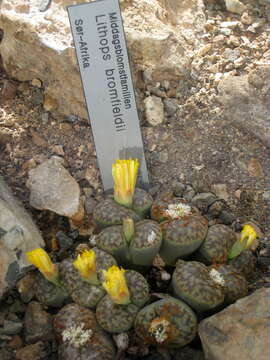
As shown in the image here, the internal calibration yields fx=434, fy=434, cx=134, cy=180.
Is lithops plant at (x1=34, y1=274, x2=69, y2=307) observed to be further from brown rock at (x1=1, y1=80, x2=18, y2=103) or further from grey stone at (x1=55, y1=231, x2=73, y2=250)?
brown rock at (x1=1, y1=80, x2=18, y2=103)

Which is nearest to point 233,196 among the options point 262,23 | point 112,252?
point 112,252

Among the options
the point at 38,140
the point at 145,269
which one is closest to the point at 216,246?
the point at 145,269

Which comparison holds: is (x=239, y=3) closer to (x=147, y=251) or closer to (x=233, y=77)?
(x=233, y=77)

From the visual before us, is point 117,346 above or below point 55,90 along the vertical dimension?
below

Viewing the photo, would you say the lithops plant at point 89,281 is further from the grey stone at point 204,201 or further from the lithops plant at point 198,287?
the grey stone at point 204,201

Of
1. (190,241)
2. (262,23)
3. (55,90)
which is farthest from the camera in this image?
(262,23)

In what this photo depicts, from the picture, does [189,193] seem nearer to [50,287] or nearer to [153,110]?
[153,110]

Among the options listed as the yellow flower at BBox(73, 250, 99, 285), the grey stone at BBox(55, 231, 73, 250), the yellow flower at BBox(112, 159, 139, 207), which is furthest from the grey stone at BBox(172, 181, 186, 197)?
the yellow flower at BBox(73, 250, 99, 285)

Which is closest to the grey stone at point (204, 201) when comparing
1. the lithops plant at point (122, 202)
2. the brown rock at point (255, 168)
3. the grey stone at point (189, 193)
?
the grey stone at point (189, 193)
